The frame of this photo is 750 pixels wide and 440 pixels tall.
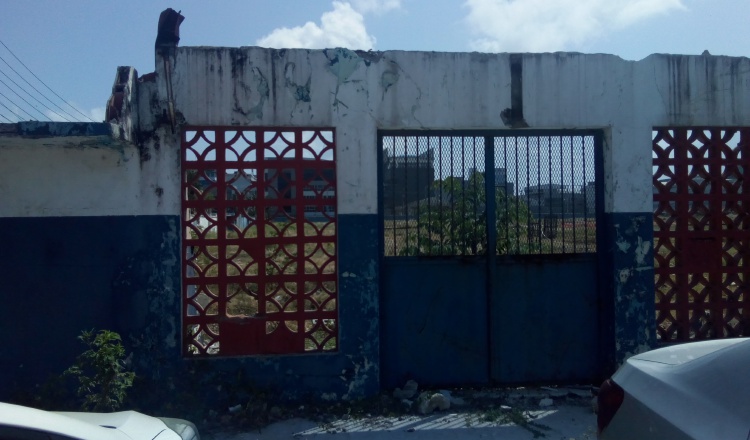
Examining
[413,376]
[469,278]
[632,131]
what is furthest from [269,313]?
[632,131]

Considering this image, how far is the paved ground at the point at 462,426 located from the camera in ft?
17.9

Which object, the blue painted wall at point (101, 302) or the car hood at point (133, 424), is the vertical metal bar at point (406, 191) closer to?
the blue painted wall at point (101, 302)

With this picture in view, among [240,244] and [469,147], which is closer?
[240,244]

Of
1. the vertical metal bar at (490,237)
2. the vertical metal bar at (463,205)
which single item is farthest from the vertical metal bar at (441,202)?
the vertical metal bar at (490,237)

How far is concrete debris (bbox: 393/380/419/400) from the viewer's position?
6.14 m

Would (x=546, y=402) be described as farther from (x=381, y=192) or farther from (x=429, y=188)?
(x=381, y=192)

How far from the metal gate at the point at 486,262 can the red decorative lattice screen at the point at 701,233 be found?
68 centimetres

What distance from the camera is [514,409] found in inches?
234

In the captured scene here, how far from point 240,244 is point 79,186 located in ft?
4.68

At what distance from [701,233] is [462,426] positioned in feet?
9.60

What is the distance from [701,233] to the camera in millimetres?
6477

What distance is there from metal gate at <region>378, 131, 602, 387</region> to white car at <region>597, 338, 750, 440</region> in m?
2.81

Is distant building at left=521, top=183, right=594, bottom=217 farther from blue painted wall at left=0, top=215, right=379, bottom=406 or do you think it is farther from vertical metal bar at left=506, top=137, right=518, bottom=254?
blue painted wall at left=0, top=215, right=379, bottom=406

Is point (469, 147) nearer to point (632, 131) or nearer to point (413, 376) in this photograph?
point (632, 131)
